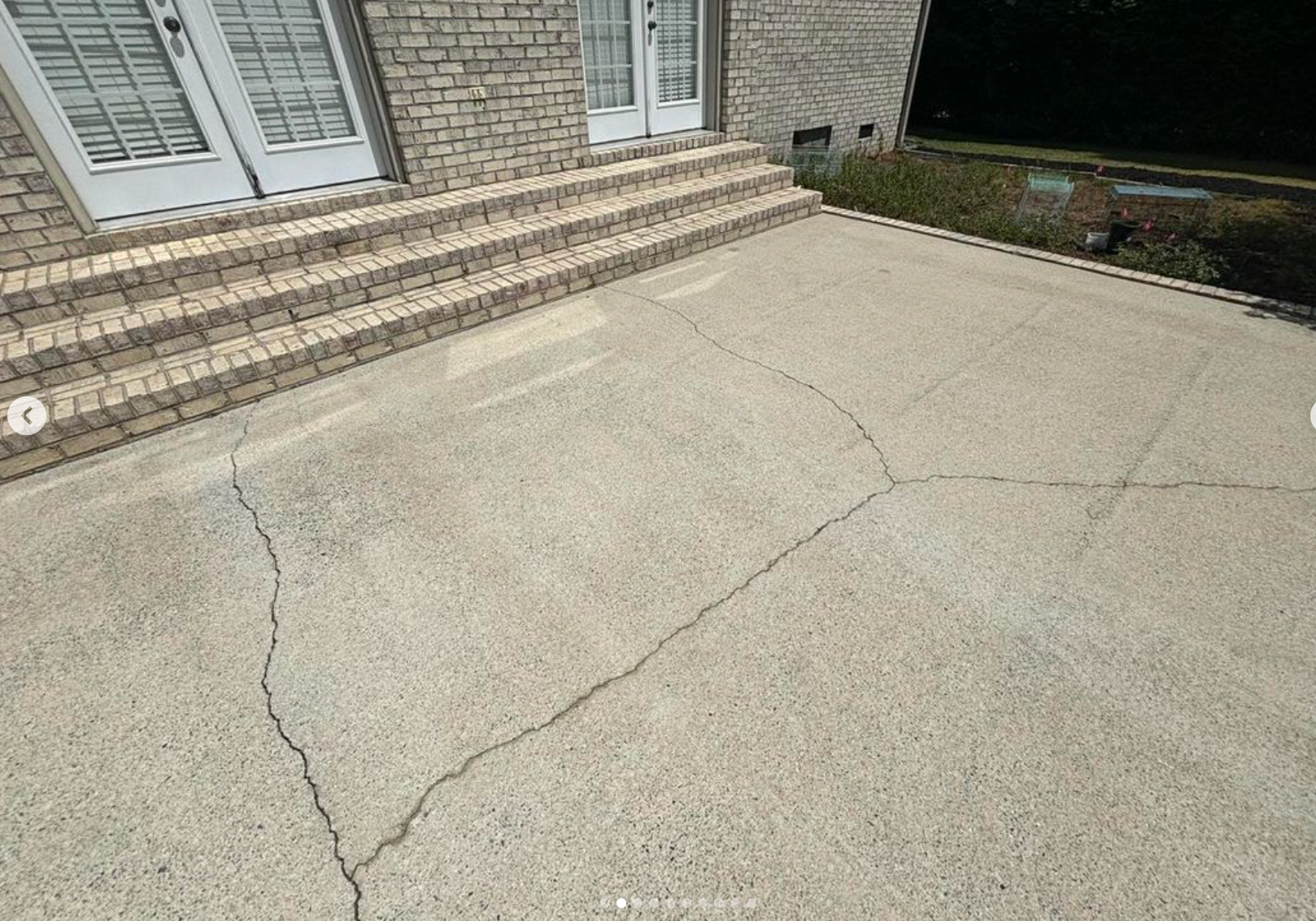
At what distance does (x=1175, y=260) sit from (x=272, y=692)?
7.42 metres

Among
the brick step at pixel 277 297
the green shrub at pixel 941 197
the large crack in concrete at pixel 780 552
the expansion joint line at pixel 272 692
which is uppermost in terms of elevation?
the brick step at pixel 277 297

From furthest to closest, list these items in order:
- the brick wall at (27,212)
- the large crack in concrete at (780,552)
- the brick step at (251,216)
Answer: the brick step at (251,216) < the brick wall at (27,212) < the large crack in concrete at (780,552)

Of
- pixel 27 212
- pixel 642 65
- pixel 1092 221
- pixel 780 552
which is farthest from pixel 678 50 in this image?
pixel 780 552

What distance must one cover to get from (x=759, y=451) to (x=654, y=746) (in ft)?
5.64

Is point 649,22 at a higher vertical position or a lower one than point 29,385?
higher

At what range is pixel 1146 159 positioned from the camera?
1091 cm

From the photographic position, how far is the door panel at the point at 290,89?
406 centimetres

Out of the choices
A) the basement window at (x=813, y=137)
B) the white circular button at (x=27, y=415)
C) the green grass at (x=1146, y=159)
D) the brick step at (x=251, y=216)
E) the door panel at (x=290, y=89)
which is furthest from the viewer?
the green grass at (x=1146, y=159)

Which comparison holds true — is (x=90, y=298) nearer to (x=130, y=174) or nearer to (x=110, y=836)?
(x=130, y=174)

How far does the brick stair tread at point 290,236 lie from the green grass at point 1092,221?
10.2 ft

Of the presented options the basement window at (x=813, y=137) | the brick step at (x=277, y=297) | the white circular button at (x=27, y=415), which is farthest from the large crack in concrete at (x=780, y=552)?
the basement window at (x=813, y=137)

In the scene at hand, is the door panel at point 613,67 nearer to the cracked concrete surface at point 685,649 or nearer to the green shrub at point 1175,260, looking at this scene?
the cracked concrete surface at point 685,649

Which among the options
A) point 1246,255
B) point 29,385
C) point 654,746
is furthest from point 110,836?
point 1246,255

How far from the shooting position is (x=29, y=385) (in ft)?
10.4
